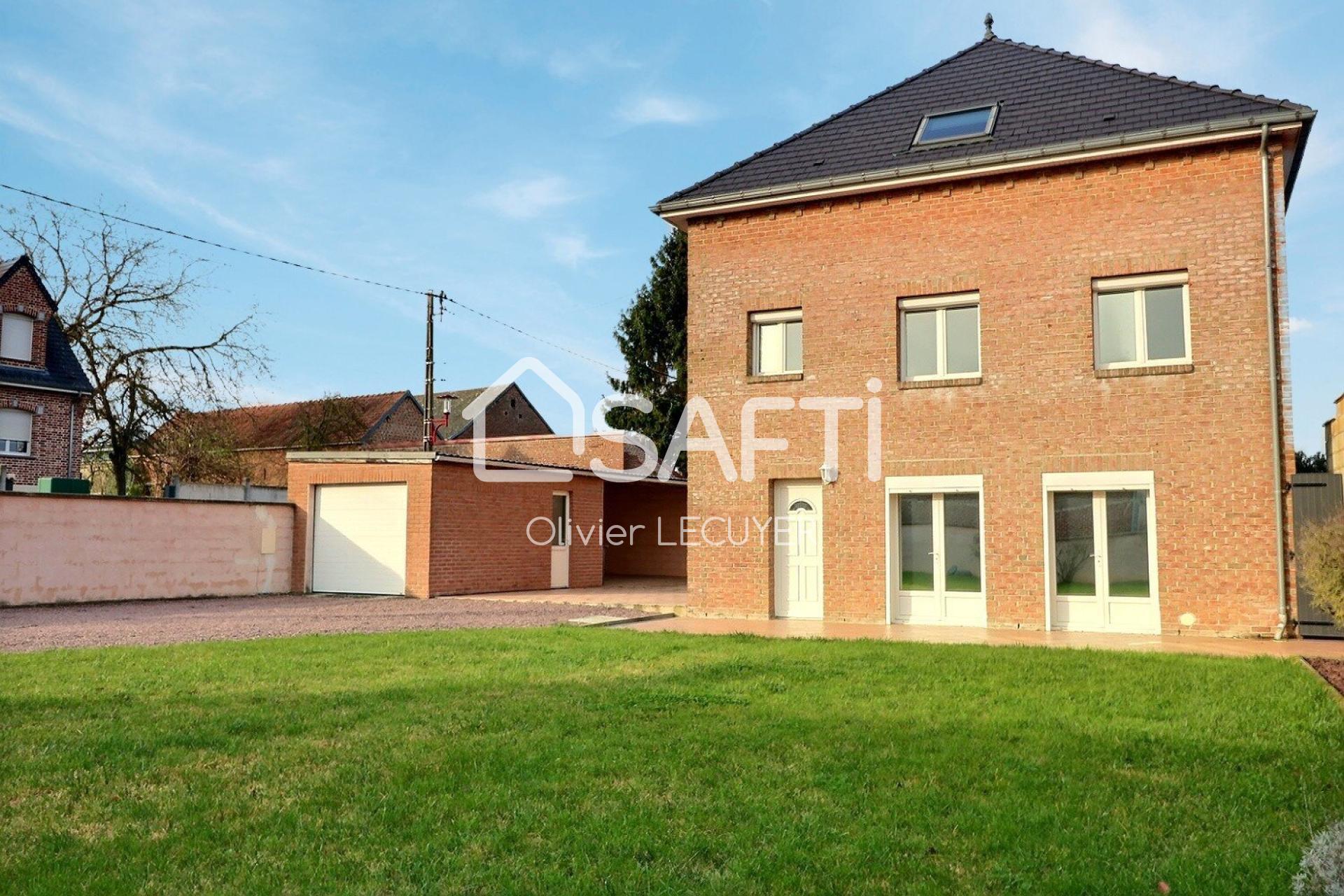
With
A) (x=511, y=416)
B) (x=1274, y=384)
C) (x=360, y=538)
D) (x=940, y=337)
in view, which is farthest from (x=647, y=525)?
(x=1274, y=384)

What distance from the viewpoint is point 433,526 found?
1881 centimetres

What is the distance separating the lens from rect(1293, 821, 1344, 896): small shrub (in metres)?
3.30

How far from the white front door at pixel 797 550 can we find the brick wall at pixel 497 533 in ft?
25.3

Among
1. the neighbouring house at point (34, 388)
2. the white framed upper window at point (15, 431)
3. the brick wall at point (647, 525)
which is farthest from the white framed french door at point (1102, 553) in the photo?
the white framed upper window at point (15, 431)

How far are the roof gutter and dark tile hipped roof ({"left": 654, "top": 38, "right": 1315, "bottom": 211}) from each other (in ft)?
0.19

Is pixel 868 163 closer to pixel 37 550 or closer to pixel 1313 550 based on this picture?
pixel 1313 550

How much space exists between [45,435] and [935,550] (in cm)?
2704

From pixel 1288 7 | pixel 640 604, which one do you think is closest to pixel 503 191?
pixel 640 604

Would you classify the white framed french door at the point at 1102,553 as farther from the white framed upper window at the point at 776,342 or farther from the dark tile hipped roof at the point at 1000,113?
the dark tile hipped roof at the point at 1000,113

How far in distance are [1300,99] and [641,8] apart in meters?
8.12

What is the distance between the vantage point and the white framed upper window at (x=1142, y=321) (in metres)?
12.1

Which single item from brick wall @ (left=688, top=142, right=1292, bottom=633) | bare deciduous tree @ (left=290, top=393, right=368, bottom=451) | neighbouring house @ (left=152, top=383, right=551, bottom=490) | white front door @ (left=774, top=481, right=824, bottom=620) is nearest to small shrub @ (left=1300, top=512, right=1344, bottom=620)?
brick wall @ (left=688, top=142, right=1292, bottom=633)

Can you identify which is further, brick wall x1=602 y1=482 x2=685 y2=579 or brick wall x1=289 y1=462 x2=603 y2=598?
brick wall x1=602 y1=482 x2=685 y2=579

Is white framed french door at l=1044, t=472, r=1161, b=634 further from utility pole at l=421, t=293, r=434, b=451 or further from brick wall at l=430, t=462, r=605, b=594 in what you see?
utility pole at l=421, t=293, r=434, b=451
